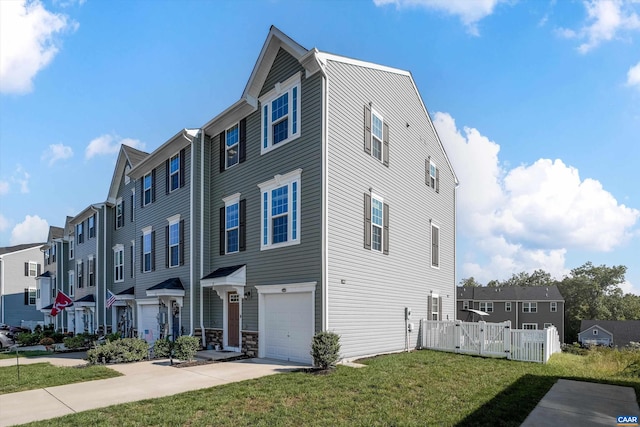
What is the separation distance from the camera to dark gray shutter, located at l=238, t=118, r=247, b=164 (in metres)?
16.1

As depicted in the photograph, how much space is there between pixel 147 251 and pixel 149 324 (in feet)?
12.0

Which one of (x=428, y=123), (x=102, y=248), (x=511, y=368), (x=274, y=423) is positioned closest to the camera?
(x=274, y=423)

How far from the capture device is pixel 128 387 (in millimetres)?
9992

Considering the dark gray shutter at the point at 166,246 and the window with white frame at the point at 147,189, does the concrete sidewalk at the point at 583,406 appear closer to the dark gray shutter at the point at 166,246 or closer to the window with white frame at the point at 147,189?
the dark gray shutter at the point at 166,246

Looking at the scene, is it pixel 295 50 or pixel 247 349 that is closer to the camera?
pixel 295 50

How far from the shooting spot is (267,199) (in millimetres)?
14711

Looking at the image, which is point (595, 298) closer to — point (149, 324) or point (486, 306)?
point (486, 306)

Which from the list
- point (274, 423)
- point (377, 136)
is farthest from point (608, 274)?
point (274, 423)

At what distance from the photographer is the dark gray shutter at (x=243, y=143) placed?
52.9ft

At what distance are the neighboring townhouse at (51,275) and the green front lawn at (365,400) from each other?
35.7 meters

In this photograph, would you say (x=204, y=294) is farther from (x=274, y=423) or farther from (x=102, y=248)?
(x=102, y=248)

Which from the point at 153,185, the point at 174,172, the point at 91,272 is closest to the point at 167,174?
the point at 174,172

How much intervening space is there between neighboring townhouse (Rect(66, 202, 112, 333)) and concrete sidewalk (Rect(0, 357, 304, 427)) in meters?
17.4

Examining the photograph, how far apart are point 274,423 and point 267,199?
28.7ft
